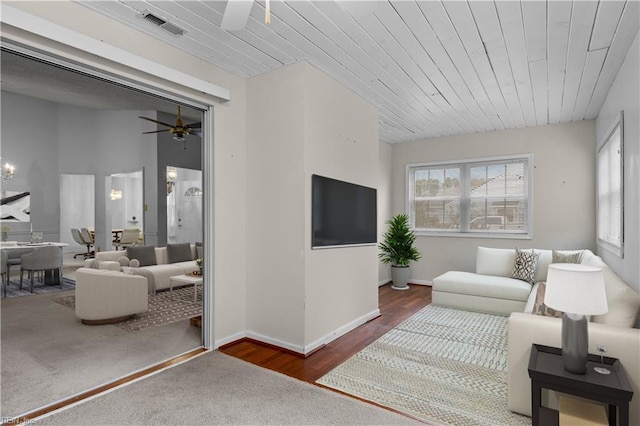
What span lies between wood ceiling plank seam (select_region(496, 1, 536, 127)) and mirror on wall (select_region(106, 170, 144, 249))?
4017mm

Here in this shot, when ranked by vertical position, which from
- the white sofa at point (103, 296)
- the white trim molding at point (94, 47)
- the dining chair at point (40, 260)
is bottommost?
the white sofa at point (103, 296)

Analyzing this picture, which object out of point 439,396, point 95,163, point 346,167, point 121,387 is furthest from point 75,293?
point 439,396

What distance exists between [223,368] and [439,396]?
166cm

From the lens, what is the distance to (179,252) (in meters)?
5.97

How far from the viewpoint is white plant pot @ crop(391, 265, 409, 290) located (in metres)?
5.94

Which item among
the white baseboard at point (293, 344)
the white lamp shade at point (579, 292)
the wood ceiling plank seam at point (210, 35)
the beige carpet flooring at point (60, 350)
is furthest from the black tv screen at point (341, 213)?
the white lamp shade at point (579, 292)

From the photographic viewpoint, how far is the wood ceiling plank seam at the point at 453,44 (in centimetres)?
231

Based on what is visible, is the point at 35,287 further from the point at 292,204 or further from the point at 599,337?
the point at 599,337

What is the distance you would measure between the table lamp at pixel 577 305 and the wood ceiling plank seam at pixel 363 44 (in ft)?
6.87

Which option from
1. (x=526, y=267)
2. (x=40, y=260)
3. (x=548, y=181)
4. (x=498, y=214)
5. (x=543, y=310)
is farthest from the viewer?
(x=498, y=214)

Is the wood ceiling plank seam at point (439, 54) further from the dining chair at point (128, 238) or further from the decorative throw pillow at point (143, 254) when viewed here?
the decorative throw pillow at point (143, 254)

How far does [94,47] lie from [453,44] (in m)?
2.62

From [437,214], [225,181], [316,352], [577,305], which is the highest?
[225,181]

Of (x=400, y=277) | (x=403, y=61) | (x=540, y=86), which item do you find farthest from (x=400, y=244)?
(x=403, y=61)
